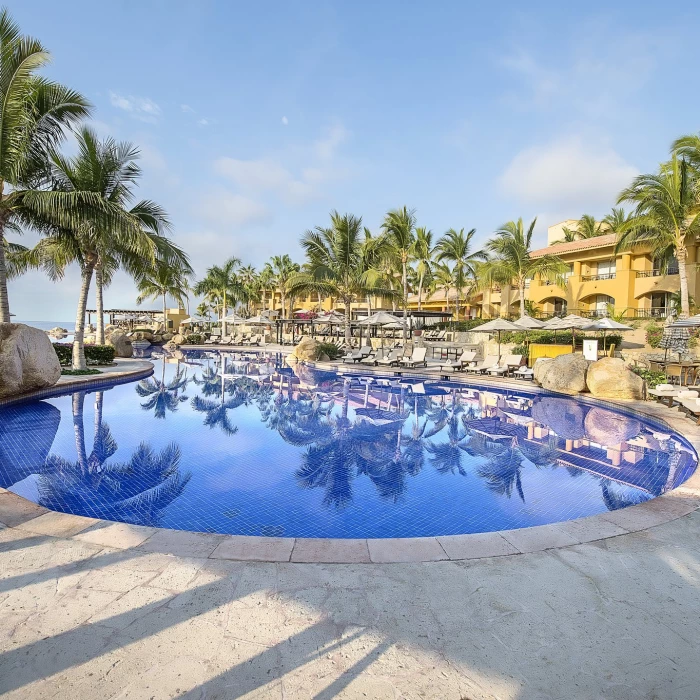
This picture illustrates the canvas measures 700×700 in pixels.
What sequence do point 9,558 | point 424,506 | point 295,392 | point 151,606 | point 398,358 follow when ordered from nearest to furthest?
point 151,606
point 9,558
point 424,506
point 295,392
point 398,358

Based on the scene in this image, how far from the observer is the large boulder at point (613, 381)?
11.8m

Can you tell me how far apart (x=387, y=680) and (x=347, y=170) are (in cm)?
2906

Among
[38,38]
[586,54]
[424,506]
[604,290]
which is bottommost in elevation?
[424,506]

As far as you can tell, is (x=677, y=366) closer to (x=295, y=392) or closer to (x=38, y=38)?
(x=295, y=392)

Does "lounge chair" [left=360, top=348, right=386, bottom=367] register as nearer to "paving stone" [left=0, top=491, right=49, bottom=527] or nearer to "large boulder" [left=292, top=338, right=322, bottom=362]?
"large boulder" [left=292, top=338, right=322, bottom=362]

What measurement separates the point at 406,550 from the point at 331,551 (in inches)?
24.8

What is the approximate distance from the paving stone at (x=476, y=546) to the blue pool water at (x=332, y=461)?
1.10 metres

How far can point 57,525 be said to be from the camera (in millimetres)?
3930

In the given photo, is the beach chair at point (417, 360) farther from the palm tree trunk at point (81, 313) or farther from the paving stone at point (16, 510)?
the paving stone at point (16, 510)

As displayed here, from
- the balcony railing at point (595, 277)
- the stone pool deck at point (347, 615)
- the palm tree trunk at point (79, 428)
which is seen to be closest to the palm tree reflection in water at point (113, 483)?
the palm tree trunk at point (79, 428)

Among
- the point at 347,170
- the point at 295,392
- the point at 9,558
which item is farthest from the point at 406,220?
the point at 9,558

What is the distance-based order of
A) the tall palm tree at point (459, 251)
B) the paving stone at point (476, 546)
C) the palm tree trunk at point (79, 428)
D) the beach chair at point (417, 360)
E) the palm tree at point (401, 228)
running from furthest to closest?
the tall palm tree at point (459, 251) → the palm tree at point (401, 228) → the beach chair at point (417, 360) → the palm tree trunk at point (79, 428) → the paving stone at point (476, 546)

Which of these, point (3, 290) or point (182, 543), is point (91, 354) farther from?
point (182, 543)

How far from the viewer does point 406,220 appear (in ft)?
77.7
